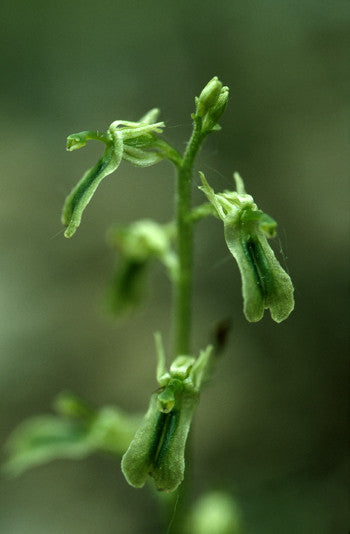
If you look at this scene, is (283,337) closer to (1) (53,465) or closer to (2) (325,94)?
(1) (53,465)

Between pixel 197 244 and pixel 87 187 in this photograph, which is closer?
pixel 87 187

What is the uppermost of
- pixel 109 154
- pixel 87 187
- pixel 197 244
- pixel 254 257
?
pixel 197 244

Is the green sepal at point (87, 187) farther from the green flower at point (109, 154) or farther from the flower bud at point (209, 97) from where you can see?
the flower bud at point (209, 97)

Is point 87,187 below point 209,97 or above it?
below

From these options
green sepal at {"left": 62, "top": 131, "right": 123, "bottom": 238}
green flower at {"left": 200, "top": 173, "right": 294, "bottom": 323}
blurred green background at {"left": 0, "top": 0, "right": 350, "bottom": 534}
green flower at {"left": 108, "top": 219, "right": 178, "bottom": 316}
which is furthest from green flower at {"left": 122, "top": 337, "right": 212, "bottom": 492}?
blurred green background at {"left": 0, "top": 0, "right": 350, "bottom": 534}

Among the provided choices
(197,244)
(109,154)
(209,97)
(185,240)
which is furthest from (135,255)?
(197,244)

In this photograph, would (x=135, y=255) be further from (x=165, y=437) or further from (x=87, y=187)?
(x=165, y=437)


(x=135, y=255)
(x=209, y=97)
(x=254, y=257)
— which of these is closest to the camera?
(x=254, y=257)
